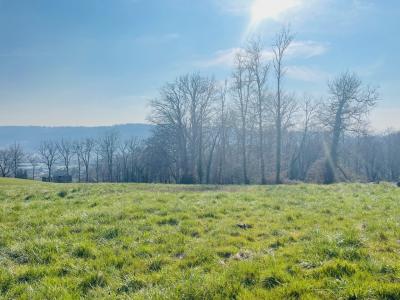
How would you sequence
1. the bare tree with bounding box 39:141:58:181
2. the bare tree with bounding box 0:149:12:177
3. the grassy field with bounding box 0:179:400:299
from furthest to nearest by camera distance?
Answer: 1. the bare tree with bounding box 39:141:58:181
2. the bare tree with bounding box 0:149:12:177
3. the grassy field with bounding box 0:179:400:299

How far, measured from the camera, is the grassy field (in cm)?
501

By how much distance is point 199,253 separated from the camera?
6734 millimetres

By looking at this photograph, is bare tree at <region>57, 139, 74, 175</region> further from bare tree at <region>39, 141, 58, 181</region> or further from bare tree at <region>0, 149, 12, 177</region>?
bare tree at <region>0, 149, 12, 177</region>

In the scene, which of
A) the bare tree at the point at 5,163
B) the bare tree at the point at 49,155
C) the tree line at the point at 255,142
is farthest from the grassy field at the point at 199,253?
the bare tree at the point at 49,155

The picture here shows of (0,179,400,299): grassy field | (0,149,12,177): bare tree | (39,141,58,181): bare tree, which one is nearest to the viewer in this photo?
(0,179,400,299): grassy field

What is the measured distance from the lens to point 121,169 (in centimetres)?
8844

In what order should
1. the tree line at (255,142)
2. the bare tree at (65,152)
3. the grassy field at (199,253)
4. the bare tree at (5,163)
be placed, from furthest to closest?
the bare tree at (65,152) < the bare tree at (5,163) < the tree line at (255,142) < the grassy field at (199,253)

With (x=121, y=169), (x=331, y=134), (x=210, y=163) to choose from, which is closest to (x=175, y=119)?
(x=210, y=163)

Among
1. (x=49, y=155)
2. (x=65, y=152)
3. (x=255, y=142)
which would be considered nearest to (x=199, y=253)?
(x=255, y=142)

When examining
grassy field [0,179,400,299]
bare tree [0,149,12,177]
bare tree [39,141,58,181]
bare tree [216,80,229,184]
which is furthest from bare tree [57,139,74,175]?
grassy field [0,179,400,299]

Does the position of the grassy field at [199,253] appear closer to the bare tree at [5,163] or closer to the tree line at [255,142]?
the tree line at [255,142]

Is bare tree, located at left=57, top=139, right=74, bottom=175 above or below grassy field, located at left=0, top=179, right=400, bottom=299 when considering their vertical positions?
above

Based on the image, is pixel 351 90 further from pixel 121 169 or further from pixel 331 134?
pixel 121 169

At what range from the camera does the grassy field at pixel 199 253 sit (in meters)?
5.01
